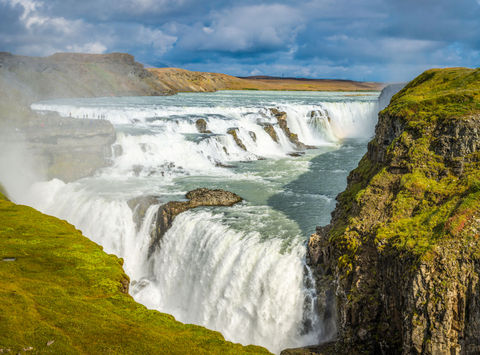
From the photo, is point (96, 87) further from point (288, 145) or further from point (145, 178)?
point (145, 178)

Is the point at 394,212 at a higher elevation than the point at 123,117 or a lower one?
lower

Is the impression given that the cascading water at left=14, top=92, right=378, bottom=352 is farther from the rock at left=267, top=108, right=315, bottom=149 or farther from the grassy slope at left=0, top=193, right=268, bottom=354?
the grassy slope at left=0, top=193, right=268, bottom=354

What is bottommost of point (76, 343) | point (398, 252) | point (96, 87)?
point (76, 343)

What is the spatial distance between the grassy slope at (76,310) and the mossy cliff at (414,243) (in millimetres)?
4149

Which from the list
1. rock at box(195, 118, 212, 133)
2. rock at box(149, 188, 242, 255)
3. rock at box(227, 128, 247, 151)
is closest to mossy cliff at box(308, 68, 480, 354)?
rock at box(149, 188, 242, 255)

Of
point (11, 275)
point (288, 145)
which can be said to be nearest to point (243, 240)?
point (11, 275)

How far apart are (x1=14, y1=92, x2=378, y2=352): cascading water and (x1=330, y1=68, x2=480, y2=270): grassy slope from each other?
3443mm

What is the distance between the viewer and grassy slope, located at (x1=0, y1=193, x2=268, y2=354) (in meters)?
9.61

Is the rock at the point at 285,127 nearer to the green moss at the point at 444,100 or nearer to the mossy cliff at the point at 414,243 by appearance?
the green moss at the point at 444,100

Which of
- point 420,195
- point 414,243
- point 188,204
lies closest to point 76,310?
point 414,243

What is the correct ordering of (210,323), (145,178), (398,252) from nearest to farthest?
(398,252) → (210,323) → (145,178)

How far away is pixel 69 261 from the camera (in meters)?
15.2

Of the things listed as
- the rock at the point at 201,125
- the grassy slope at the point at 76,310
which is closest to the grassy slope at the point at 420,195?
the grassy slope at the point at 76,310

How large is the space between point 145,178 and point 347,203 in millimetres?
19232
